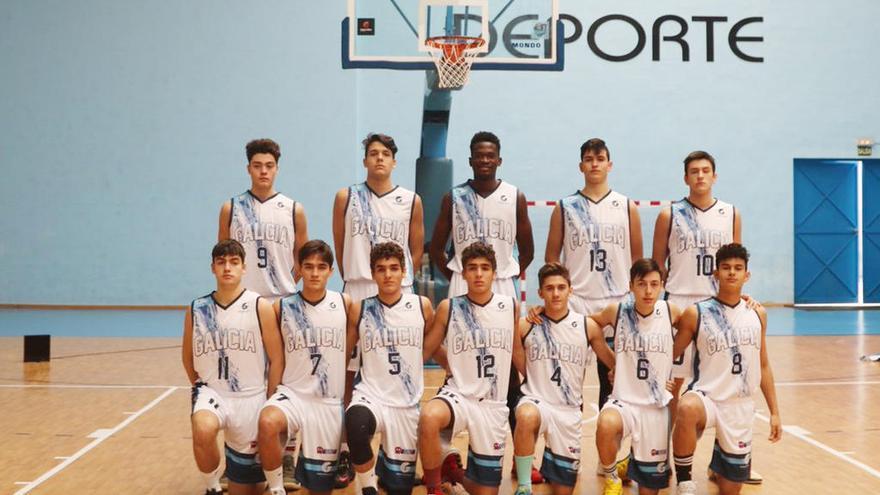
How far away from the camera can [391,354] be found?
491cm

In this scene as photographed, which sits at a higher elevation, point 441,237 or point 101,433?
point 441,237

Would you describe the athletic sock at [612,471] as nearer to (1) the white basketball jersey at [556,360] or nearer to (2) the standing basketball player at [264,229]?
(1) the white basketball jersey at [556,360]

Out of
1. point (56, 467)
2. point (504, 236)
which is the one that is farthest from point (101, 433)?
point (504, 236)

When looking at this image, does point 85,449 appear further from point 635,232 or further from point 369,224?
point 635,232

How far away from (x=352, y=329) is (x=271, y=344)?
436mm

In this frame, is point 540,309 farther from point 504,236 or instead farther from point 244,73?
point 244,73

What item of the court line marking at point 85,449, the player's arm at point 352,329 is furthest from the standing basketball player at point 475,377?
the court line marking at point 85,449

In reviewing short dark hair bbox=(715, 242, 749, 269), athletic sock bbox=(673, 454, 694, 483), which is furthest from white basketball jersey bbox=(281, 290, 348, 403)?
short dark hair bbox=(715, 242, 749, 269)

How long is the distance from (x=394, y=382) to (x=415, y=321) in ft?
1.13

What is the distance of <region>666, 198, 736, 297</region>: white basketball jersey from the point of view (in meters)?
5.57

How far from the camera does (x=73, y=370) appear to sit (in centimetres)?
938

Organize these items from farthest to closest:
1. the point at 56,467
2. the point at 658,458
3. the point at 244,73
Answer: the point at 244,73 < the point at 56,467 < the point at 658,458

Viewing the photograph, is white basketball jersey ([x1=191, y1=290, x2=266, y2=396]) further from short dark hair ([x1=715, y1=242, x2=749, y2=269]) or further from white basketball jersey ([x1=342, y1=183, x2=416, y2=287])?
short dark hair ([x1=715, y1=242, x2=749, y2=269])

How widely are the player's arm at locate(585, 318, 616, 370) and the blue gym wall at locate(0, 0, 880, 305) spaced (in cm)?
993
